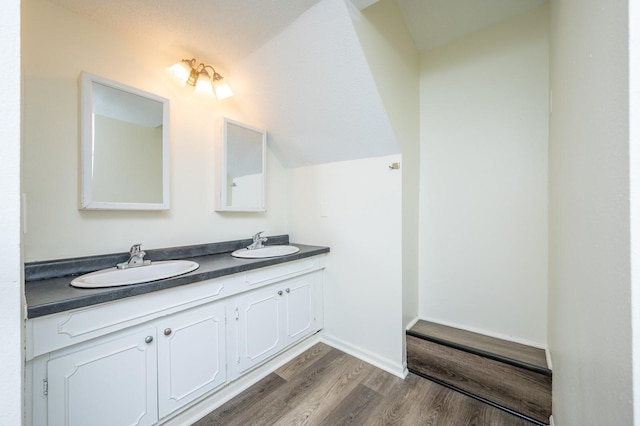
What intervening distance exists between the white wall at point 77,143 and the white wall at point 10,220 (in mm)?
1192

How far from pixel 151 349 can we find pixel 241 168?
4.39 feet

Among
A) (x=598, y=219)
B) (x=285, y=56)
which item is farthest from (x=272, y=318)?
(x=285, y=56)

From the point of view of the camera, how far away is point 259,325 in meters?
1.61

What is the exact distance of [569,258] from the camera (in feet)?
2.88

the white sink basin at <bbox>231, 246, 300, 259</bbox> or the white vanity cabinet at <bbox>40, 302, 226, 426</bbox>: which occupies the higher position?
the white sink basin at <bbox>231, 246, 300, 259</bbox>

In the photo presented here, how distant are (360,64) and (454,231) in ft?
4.67

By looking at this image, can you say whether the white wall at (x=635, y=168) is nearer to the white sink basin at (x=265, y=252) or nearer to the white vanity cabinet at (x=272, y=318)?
the white vanity cabinet at (x=272, y=318)

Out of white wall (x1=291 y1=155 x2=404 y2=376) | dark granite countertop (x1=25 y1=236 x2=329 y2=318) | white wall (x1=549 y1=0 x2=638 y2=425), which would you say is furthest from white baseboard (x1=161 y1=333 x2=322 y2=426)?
white wall (x1=549 y1=0 x2=638 y2=425)

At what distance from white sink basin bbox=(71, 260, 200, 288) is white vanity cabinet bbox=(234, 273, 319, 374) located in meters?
0.41

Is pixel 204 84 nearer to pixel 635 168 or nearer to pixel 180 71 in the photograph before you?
pixel 180 71

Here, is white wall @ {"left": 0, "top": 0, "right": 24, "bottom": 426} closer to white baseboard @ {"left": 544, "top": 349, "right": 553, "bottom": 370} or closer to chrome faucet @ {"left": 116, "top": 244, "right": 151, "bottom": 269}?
chrome faucet @ {"left": 116, "top": 244, "right": 151, "bottom": 269}

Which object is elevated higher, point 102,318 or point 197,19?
point 197,19

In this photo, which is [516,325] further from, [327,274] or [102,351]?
[102,351]

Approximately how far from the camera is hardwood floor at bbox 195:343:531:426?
135 cm
